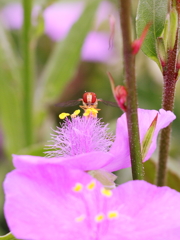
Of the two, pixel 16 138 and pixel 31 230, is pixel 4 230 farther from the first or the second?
pixel 31 230

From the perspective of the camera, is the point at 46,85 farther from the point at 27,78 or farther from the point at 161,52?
the point at 161,52

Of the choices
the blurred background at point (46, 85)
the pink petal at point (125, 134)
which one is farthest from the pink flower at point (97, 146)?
the blurred background at point (46, 85)

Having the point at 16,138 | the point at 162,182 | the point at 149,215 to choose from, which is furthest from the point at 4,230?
the point at 149,215

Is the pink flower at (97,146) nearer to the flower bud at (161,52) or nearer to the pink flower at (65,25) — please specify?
the flower bud at (161,52)

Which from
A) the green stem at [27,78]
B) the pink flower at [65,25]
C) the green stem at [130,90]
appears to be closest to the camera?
the green stem at [130,90]

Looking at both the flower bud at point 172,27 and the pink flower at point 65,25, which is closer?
the flower bud at point 172,27

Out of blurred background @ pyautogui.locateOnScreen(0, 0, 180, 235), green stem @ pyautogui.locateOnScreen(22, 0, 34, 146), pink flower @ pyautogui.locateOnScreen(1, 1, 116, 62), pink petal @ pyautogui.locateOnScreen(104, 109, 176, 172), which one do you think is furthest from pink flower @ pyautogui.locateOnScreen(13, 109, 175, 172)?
pink flower @ pyautogui.locateOnScreen(1, 1, 116, 62)

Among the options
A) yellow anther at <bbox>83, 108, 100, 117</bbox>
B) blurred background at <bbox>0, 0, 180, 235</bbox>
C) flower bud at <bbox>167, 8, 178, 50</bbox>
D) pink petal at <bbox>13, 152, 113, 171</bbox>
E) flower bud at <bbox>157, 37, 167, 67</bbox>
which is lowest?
blurred background at <bbox>0, 0, 180, 235</bbox>

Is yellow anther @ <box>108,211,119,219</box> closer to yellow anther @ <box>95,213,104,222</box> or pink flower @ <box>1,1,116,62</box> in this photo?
yellow anther @ <box>95,213,104,222</box>
